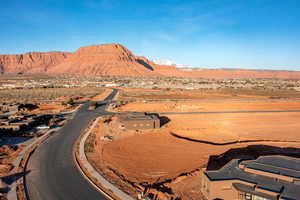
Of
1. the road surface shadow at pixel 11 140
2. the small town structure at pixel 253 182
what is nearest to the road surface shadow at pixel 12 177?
the road surface shadow at pixel 11 140

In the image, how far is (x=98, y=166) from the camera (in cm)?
1736

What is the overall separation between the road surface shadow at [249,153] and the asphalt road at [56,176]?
11112 millimetres

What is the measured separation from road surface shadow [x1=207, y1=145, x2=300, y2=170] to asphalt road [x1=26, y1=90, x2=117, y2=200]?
437 inches

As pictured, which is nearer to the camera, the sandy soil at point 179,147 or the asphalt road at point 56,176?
the asphalt road at point 56,176

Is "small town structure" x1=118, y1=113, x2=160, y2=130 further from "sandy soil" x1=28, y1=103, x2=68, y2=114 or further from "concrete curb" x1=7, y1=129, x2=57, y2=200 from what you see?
"sandy soil" x1=28, y1=103, x2=68, y2=114

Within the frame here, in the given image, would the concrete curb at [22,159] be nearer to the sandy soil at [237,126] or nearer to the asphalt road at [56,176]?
the asphalt road at [56,176]

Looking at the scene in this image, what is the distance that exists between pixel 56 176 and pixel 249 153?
64.8 feet

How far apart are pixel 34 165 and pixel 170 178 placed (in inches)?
500

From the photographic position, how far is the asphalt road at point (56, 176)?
1331 cm

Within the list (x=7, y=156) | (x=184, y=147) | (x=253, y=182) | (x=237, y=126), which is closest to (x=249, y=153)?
(x=184, y=147)

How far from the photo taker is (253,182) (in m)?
11.9

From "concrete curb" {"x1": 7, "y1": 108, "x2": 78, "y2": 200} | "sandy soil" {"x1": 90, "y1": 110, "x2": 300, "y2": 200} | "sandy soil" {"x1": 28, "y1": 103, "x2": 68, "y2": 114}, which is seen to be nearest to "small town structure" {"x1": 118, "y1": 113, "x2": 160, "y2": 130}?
"sandy soil" {"x1": 90, "y1": 110, "x2": 300, "y2": 200}

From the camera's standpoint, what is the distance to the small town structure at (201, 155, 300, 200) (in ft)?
36.2

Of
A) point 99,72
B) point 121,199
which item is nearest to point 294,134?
point 121,199
